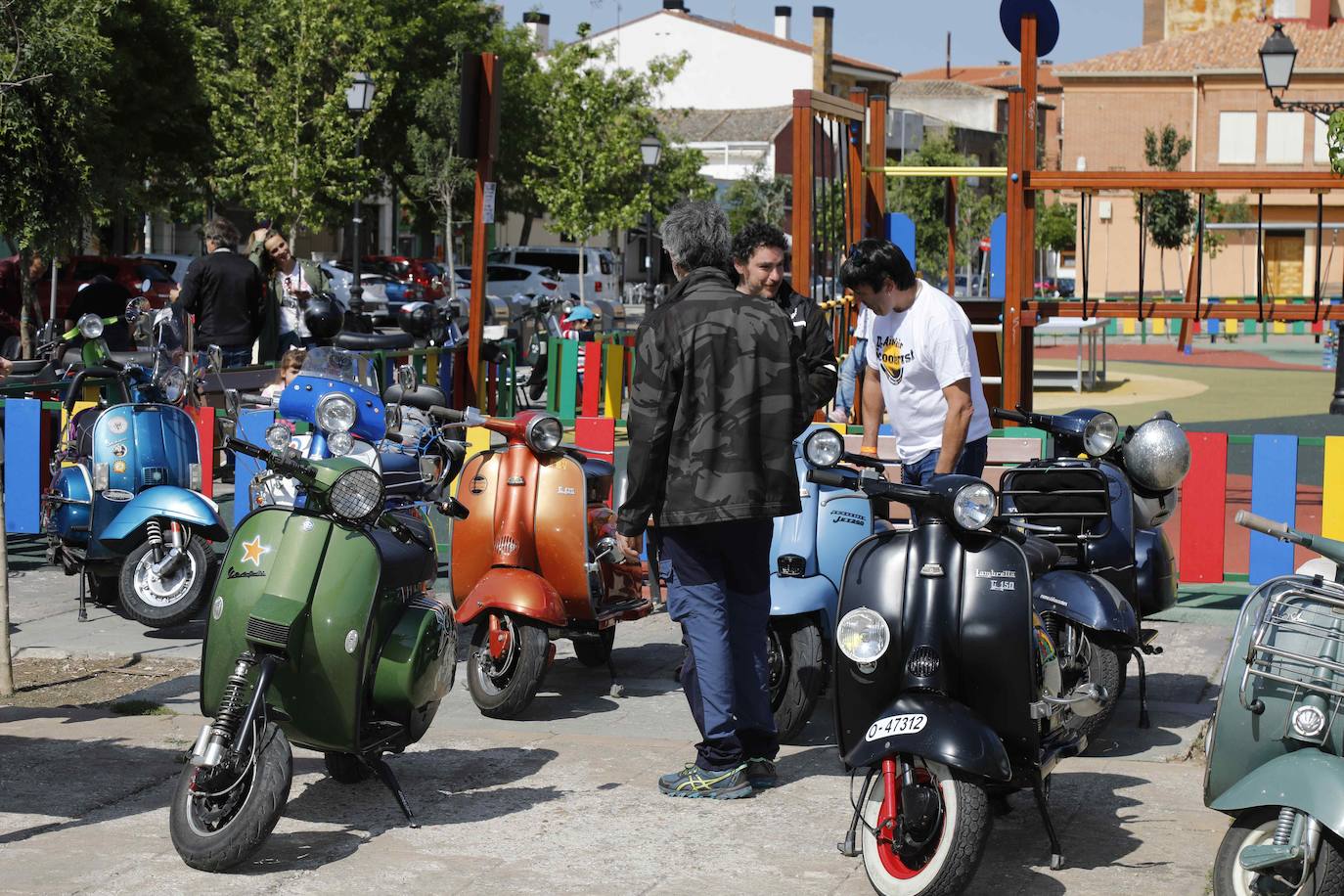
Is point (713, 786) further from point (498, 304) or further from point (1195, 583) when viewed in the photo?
point (498, 304)

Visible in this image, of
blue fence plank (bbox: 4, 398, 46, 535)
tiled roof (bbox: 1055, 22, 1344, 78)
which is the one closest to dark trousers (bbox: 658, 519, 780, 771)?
blue fence plank (bbox: 4, 398, 46, 535)

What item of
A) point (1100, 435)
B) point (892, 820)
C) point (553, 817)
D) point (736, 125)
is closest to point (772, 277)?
point (1100, 435)

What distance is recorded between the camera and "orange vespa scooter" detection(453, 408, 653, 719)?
6410 mm

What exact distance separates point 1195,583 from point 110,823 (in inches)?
213

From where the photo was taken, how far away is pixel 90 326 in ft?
29.3

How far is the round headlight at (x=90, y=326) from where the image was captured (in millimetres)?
8922

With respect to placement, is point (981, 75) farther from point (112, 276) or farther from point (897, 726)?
point (897, 726)

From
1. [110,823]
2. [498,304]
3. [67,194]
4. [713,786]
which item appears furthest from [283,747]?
[498,304]

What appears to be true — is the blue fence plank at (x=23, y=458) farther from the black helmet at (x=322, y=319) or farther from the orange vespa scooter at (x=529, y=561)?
the orange vespa scooter at (x=529, y=561)

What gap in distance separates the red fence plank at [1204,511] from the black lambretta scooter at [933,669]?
12.2ft

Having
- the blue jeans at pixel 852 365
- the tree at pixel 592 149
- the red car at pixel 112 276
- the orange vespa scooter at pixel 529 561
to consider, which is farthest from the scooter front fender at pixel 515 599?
the tree at pixel 592 149

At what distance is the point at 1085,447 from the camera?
A: 649cm

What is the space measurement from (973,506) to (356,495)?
66.9 inches

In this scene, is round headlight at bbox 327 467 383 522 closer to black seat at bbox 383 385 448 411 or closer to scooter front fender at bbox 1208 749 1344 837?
black seat at bbox 383 385 448 411
